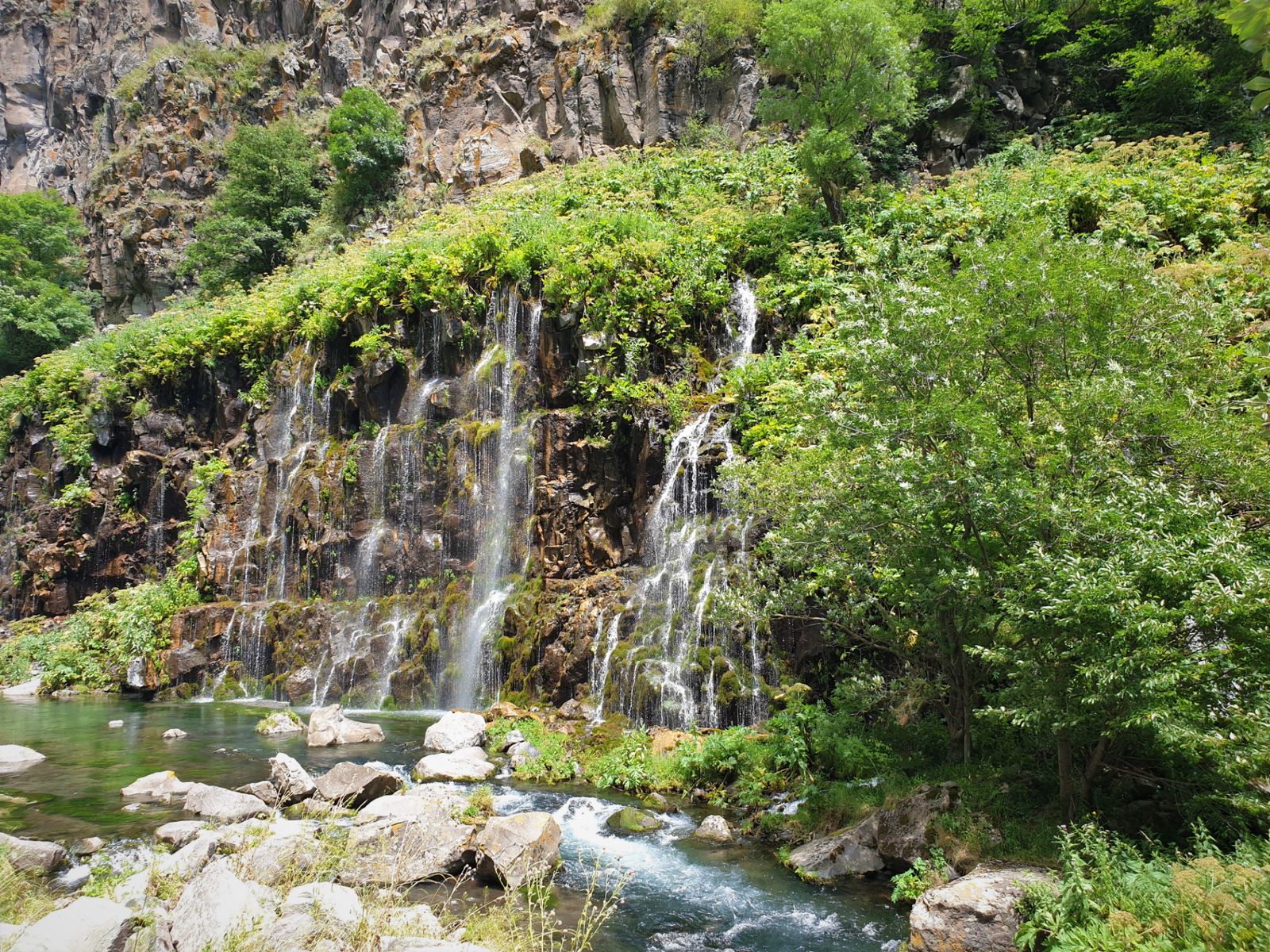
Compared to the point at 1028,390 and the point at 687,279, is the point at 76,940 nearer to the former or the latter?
the point at 1028,390

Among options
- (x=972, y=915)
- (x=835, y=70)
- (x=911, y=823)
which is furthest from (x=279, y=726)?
(x=835, y=70)

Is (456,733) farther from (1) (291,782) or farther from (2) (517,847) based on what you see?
(2) (517,847)

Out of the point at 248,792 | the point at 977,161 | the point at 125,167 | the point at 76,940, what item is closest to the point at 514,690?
the point at 248,792

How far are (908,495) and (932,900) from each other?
11.6ft

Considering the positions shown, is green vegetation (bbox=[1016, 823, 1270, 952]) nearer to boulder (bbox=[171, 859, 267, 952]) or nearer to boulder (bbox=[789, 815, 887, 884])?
boulder (bbox=[789, 815, 887, 884])

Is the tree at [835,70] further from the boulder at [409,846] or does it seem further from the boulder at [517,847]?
the boulder at [409,846]

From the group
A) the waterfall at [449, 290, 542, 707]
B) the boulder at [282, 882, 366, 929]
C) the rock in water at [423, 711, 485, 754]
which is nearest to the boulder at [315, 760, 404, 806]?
the rock in water at [423, 711, 485, 754]

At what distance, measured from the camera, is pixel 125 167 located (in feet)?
128

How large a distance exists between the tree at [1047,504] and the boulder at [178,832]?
712cm

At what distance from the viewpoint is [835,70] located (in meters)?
17.3

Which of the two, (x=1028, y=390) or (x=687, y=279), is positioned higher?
(x=687, y=279)

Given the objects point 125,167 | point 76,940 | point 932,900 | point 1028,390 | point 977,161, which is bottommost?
point 932,900

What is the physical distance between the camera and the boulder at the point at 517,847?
23.6ft

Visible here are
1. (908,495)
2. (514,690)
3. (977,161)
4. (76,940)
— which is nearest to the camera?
(76,940)
